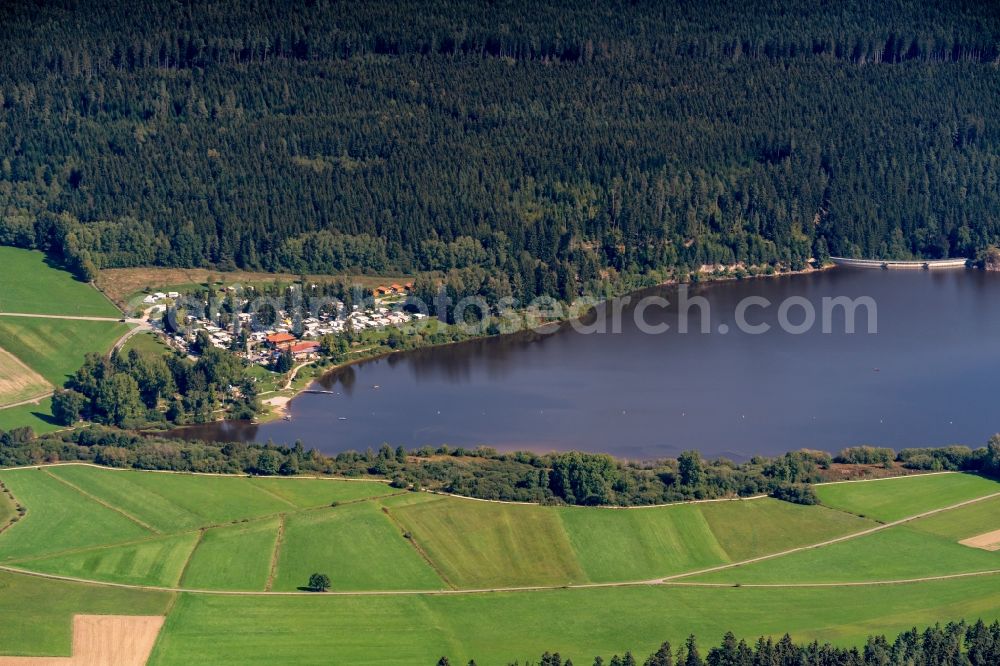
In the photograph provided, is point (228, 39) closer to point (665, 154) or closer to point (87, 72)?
point (87, 72)

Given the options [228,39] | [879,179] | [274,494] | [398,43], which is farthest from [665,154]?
[274,494]

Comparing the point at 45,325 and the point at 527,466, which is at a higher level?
the point at 45,325

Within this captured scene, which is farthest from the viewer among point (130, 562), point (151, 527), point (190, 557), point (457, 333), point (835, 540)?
point (457, 333)

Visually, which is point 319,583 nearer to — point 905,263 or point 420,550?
point 420,550

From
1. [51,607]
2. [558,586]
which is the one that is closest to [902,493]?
[558,586]

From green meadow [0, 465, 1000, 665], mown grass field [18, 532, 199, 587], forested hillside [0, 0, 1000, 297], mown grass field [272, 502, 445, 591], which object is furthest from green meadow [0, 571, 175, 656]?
forested hillside [0, 0, 1000, 297]

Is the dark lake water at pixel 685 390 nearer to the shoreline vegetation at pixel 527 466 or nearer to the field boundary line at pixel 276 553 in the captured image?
the shoreline vegetation at pixel 527 466

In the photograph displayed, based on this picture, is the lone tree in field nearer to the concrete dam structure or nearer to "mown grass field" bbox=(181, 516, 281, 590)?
"mown grass field" bbox=(181, 516, 281, 590)
